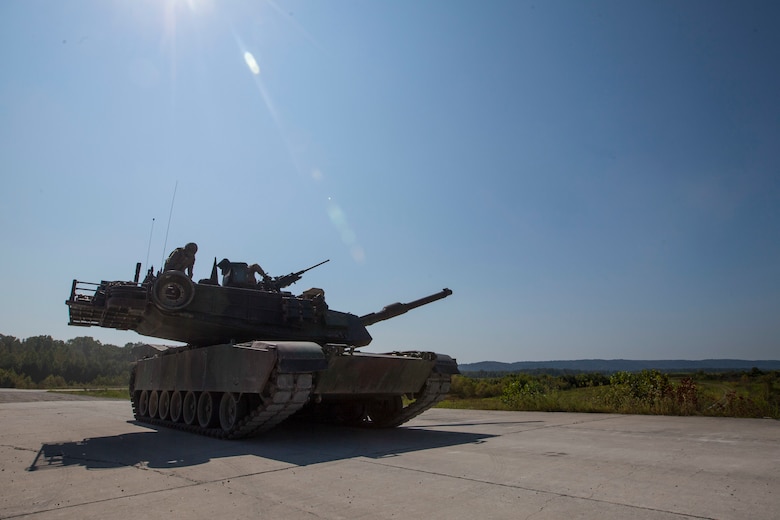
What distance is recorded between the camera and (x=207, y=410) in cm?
1169

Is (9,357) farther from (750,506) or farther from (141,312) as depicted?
(750,506)

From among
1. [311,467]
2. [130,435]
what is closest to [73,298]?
[130,435]

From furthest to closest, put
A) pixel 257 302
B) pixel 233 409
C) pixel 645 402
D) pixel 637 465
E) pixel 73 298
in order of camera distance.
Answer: pixel 645 402 < pixel 257 302 < pixel 73 298 < pixel 233 409 < pixel 637 465

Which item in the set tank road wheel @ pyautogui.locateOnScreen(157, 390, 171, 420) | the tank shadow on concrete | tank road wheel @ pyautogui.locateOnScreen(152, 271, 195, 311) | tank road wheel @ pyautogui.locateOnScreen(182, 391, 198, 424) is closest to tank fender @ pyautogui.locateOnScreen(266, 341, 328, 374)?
the tank shadow on concrete

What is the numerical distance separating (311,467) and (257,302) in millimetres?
5926

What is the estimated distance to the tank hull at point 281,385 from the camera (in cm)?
924

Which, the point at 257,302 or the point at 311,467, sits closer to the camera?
A: the point at 311,467

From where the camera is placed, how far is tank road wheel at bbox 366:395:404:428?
12.5 m

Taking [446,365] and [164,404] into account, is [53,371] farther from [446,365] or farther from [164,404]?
[446,365]

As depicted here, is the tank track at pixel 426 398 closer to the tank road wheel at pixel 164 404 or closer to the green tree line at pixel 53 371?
the tank road wheel at pixel 164 404

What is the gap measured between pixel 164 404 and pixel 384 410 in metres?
5.72

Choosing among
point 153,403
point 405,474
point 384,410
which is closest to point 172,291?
point 153,403

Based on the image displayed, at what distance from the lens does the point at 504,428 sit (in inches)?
462

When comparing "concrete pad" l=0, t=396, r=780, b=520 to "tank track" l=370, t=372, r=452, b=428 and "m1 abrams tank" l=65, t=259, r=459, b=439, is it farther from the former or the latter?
"tank track" l=370, t=372, r=452, b=428
